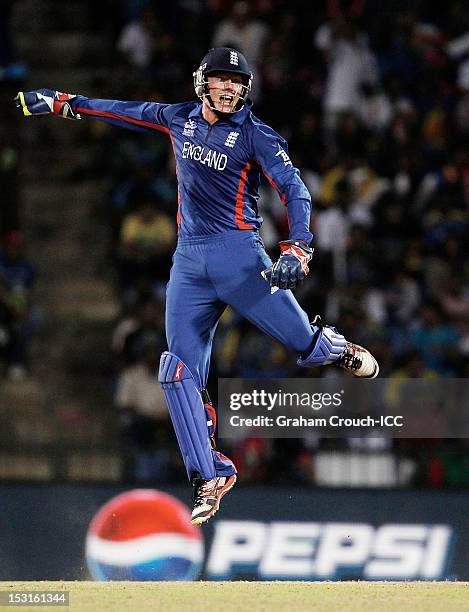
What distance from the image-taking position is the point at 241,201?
27.6 feet

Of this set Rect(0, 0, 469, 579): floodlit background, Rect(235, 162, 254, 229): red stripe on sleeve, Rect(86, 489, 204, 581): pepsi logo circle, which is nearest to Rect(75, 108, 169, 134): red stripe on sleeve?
Rect(235, 162, 254, 229): red stripe on sleeve

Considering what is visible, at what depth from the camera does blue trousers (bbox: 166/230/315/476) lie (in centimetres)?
831

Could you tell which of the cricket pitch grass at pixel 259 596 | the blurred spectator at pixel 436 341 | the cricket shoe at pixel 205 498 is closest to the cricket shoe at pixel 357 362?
the cricket shoe at pixel 205 498

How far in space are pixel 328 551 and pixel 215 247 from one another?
3.28 m

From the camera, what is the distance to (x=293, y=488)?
10734mm

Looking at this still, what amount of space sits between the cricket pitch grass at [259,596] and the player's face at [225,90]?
2.88m

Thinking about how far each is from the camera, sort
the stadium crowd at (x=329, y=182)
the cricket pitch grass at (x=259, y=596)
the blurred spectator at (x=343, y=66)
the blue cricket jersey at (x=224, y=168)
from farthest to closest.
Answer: the blurred spectator at (x=343, y=66), the stadium crowd at (x=329, y=182), the blue cricket jersey at (x=224, y=168), the cricket pitch grass at (x=259, y=596)

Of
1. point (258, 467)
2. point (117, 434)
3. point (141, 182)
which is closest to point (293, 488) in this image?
point (258, 467)

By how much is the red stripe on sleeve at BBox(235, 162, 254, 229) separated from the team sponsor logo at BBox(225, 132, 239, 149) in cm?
15

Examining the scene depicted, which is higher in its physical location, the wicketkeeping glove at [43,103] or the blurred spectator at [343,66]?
the blurred spectator at [343,66]

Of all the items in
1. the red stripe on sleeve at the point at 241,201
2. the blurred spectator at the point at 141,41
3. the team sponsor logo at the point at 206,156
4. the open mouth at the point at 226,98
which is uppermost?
the blurred spectator at the point at 141,41

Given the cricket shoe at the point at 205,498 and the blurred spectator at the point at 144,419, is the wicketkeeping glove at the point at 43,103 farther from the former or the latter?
the blurred spectator at the point at 144,419

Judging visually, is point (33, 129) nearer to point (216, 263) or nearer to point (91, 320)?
point (91, 320)

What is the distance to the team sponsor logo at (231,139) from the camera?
8305mm
